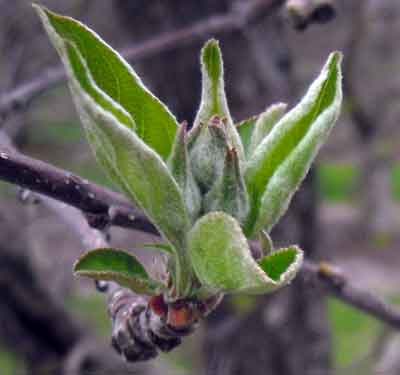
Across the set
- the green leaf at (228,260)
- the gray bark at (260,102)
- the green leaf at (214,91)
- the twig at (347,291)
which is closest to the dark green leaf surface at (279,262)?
the green leaf at (228,260)

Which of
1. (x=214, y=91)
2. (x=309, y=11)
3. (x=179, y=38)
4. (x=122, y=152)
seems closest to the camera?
(x=122, y=152)

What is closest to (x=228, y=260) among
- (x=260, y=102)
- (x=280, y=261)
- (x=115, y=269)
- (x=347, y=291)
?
(x=280, y=261)

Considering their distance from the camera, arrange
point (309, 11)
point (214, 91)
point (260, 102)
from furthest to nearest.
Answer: point (260, 102) < point (309, 11) < point (214, 91)

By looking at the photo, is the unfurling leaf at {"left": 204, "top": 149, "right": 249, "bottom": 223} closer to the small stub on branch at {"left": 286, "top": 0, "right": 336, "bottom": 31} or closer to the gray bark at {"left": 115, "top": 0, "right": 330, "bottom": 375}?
the small stub on branch at {"left": 286, "top": 0, "right": 336, "bottom": 31}

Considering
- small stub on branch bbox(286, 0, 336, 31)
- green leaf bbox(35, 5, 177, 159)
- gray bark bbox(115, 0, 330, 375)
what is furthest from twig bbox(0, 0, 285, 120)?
green leaf bbox(35, 5, 177, 159)

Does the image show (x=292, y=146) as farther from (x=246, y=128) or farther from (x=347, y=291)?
(x=347, y=291)

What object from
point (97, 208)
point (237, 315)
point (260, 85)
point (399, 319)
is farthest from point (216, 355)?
point (97, 208)
